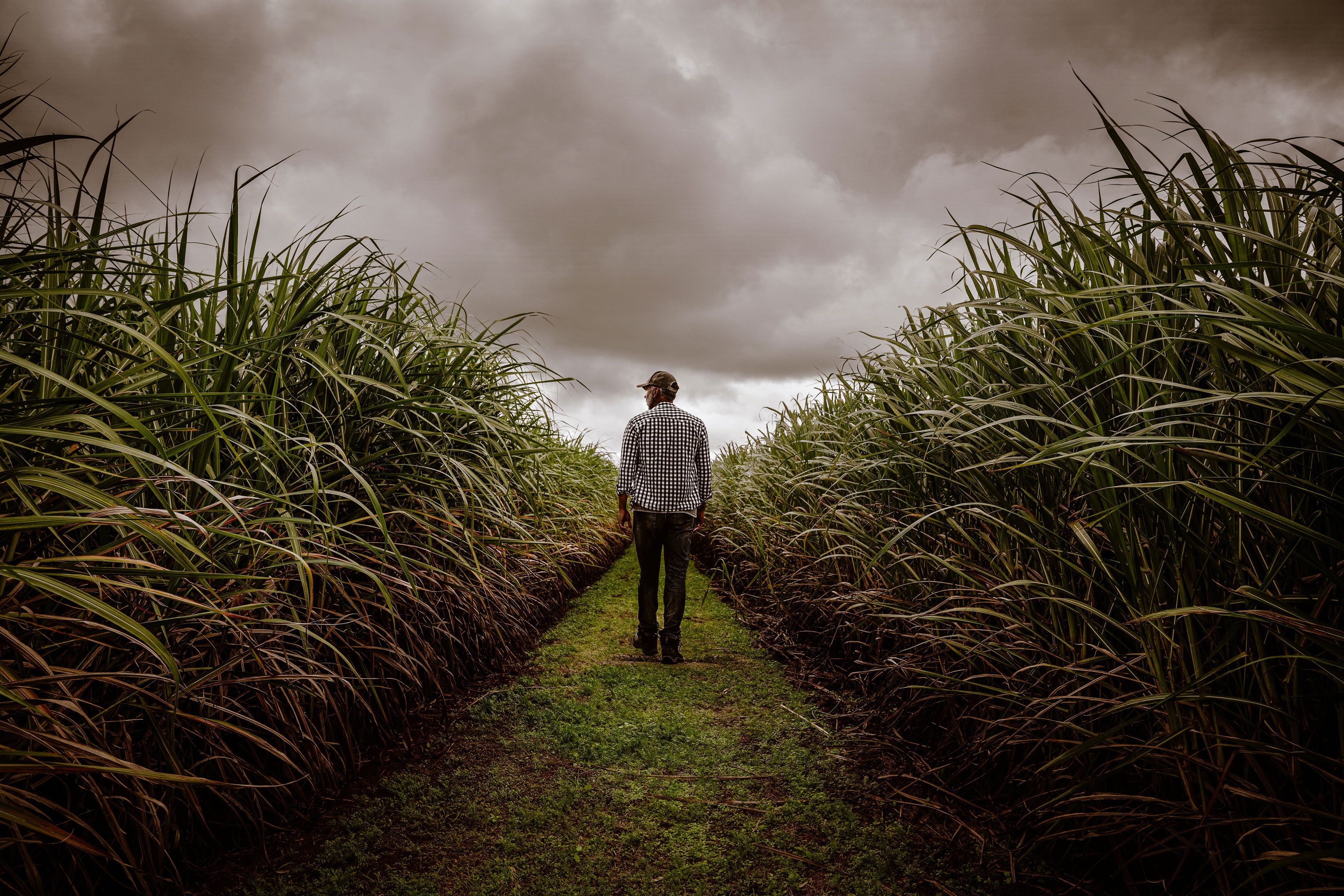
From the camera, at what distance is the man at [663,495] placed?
12.9 feet

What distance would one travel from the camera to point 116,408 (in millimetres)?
1028

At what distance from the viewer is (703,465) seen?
4230mm

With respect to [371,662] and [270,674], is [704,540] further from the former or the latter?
[270,674]

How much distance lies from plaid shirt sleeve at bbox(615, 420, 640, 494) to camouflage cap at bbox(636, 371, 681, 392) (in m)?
0.34

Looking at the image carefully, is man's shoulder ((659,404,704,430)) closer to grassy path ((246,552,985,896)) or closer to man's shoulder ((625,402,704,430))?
man's shoulder ((625,402,704,430))

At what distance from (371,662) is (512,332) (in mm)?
1848

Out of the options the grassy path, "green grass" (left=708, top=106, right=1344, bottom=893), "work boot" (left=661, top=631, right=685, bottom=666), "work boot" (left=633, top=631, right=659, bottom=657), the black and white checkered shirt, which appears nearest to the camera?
"green grass" (left=708, top=106, right=1344, bottom=893)

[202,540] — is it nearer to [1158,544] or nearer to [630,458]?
[1158,544]

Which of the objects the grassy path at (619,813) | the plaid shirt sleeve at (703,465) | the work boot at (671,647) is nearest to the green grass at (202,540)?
the grassy path at (619,813)

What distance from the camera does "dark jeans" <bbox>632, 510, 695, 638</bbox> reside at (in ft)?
12.8

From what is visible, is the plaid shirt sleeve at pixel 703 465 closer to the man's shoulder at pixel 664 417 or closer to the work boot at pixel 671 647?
the man's shoulder at pixel 664 417

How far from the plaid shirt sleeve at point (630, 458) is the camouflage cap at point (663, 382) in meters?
0.34

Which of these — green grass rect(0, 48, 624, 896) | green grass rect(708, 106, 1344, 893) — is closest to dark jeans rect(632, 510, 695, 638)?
green grass rect(0, 48, 624, 896)

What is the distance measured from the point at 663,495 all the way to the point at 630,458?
0.37 metres
